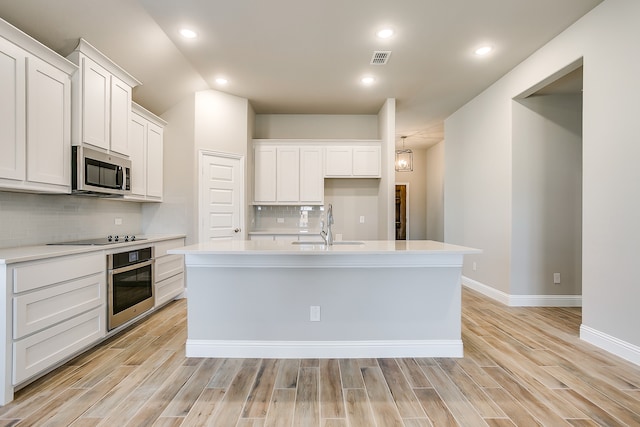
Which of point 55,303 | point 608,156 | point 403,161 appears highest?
point 403,161

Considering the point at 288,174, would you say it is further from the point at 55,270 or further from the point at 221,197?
the point at 55,270

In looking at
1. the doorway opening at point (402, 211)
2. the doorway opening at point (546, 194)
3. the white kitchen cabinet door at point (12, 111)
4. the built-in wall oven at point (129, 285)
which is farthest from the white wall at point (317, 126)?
the white kitchen cabinet door at point (12, 111)

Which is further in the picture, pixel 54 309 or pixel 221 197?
pixel 221 197

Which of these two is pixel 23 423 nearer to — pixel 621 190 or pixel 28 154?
pixel 28 154

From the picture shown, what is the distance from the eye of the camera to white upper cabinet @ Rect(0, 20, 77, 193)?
7.07 ft

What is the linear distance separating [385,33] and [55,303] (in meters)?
3.60

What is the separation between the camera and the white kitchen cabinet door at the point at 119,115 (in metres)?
3.15

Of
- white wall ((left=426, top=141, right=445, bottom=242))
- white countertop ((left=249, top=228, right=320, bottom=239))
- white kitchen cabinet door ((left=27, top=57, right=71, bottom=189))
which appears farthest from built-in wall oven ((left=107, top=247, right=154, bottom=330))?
white wall ((left=426, top=141, right=445, bottom=242))

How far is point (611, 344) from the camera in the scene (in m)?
2.59

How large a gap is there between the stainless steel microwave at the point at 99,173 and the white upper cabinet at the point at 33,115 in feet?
0.22

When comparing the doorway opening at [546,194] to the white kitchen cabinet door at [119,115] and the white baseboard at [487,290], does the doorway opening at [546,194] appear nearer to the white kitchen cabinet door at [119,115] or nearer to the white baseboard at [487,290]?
the white baseboard at [487,290]

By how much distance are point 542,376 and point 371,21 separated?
10.5ft

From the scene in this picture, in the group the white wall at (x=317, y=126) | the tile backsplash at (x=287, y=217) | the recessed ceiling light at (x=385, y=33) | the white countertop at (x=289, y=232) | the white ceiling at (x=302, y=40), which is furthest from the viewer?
the white wall at (x=317, y=126)

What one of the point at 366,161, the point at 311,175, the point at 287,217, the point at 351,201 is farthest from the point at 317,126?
the point at 287,217
